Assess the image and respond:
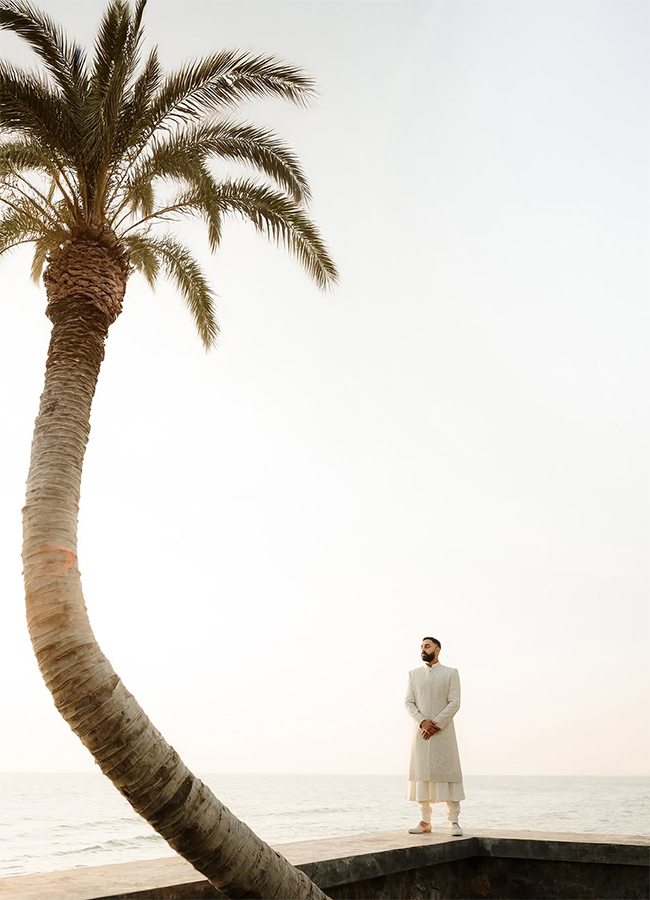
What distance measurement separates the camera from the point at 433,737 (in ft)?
28.6

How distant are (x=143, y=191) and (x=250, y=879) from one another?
287 inches

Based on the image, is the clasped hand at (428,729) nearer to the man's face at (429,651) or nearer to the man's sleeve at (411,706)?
the man's sleeve at (411,706)

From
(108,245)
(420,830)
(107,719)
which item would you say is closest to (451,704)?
(420,830)

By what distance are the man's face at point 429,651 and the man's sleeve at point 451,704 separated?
0.95ft

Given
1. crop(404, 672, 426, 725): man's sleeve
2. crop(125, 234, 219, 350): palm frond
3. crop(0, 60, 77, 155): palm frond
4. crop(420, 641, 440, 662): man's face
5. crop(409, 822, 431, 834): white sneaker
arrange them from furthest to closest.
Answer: crop(125, 234, 219, 350): palm frond → crop(420, 641, 440, 662): man's face → crop(404, 672, 426, 725): man's sleeve → crop(0, 60, 77, 155): palm frond → crop(409, 822, 431, 834): white sneaker

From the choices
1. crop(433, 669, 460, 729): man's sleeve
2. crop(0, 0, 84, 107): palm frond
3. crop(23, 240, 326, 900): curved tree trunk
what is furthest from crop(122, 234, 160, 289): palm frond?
crop(433, 669, 460, 729): man's sleeve

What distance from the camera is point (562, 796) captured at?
227ft

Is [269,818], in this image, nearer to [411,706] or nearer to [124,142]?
[411,706]

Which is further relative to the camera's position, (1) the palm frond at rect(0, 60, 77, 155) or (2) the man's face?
(2) the man's face

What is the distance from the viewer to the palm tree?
5.31 m

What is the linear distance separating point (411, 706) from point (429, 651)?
0.65m

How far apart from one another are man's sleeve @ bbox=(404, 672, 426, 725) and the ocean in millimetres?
17250

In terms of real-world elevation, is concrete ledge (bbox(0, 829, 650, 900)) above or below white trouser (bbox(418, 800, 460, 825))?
below

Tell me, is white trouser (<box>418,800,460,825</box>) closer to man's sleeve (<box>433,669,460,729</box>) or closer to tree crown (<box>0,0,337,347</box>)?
man's sleeve (<box>433,669,460,729</box>)
